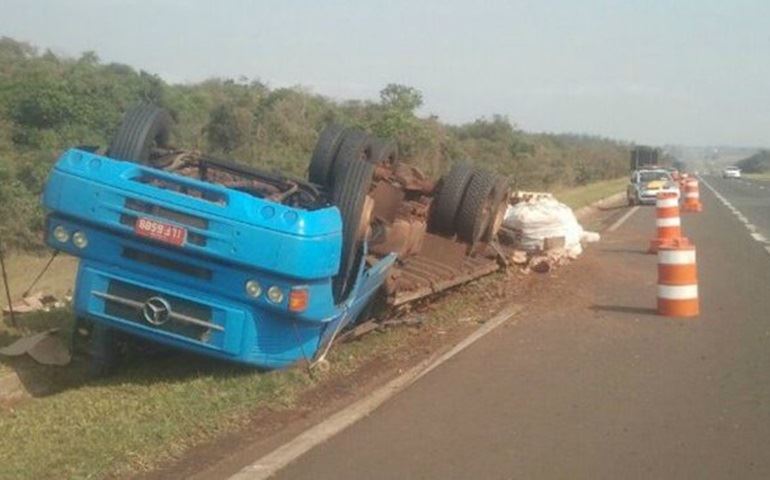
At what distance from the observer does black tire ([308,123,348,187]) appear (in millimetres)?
9883

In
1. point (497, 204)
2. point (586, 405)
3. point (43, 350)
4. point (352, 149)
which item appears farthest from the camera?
point (497, 204)

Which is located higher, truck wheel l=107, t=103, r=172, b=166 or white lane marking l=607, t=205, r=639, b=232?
truck wheel l=107, t=103, r=172, b=166

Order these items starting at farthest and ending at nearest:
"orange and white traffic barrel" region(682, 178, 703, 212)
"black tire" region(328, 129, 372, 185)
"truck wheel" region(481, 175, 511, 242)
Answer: "orange and white traffic barrel" region(682, 178, 703, 212), "truck wheel" region(481, 175, 511, 242), "black tire" region(328, 129, 372, 185)

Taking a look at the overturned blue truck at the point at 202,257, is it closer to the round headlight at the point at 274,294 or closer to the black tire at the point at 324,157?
the round headlight at the point at 274,294

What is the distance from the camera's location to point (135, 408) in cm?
694

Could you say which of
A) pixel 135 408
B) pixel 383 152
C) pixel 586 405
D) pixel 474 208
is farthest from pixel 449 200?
pixel 135 408

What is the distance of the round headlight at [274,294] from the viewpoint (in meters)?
7.00

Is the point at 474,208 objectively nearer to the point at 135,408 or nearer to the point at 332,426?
the point at 332,426

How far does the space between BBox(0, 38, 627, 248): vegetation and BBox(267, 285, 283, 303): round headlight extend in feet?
32.7

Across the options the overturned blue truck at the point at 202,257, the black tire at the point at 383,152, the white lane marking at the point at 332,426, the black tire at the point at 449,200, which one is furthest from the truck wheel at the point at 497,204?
the overturned blue truck at the point at 202,257

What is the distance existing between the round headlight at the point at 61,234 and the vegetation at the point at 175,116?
9.46 metres

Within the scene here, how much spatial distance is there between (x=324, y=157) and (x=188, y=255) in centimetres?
318

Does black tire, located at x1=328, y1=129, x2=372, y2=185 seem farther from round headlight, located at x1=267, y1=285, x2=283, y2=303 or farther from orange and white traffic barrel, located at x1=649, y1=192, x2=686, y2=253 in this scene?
orange and white traffic barrel, located at x1=649, y1=192, x2=686, y2=253

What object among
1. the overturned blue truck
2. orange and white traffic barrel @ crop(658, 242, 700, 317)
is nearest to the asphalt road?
orange and white traffic barrel @ crop(658, 242, 700, 317)
